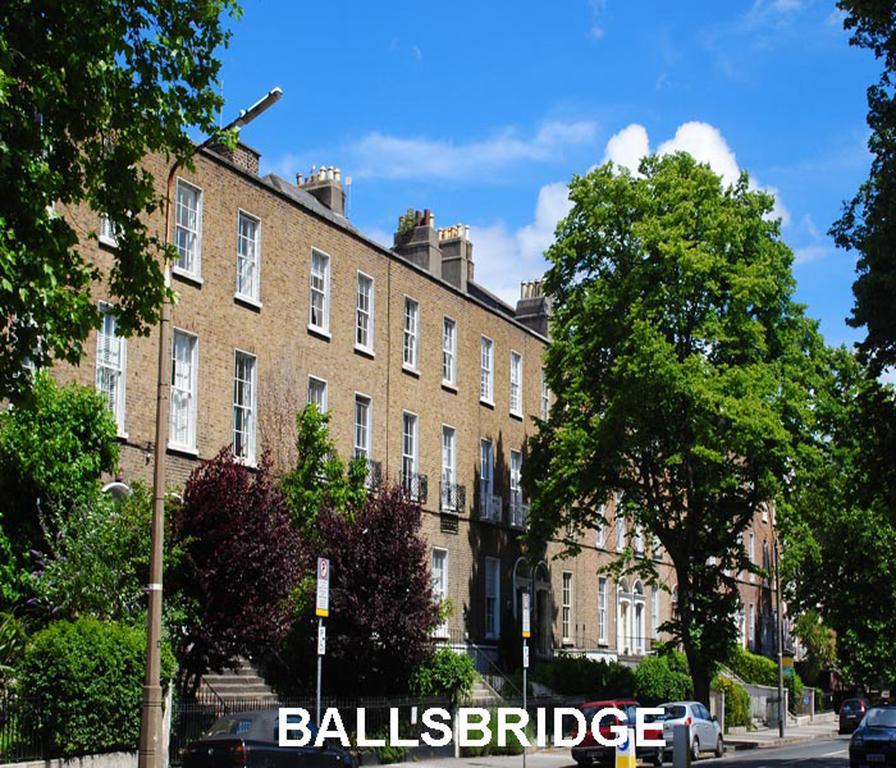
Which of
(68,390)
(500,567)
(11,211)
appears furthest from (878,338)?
(500,567)

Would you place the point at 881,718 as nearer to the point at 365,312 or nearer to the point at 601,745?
the point at 601,745

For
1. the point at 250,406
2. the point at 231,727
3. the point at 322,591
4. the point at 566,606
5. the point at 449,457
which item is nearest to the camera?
the point at 231,727

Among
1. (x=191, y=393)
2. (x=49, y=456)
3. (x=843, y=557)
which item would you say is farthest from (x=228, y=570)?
(x=843, y=557)

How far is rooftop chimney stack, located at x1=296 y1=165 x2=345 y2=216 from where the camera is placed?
127 feet

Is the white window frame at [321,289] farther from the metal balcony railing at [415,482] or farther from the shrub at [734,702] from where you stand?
the shrub at [734,702]

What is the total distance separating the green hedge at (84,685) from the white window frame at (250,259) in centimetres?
1117

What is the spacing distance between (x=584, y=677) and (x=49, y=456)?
22370mm

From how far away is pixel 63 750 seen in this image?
2005cm

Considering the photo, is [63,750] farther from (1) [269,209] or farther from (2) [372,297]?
(2) [372,297]

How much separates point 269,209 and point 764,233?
16.0 m

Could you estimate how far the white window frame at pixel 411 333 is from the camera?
37.9 meters

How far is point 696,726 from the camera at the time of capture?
112ft

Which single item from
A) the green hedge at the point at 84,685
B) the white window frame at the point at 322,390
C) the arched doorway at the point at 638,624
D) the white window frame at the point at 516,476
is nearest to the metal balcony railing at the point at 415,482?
the white window frame at the point at 322,390

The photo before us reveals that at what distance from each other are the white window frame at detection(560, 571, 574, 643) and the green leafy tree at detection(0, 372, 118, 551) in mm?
25254
